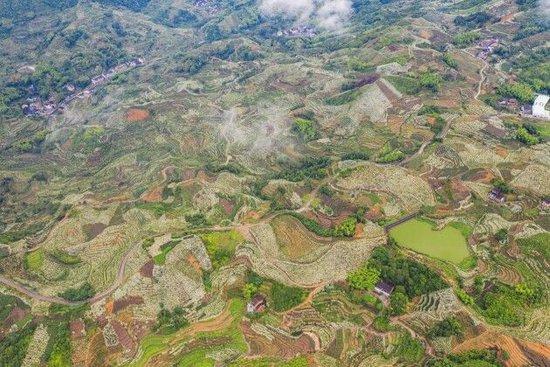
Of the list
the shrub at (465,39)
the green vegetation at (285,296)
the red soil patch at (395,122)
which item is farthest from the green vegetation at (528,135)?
the green vegetation at (285,296)

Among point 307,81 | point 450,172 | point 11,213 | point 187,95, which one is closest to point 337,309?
point 450,172

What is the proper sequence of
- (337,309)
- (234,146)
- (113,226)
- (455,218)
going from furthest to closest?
(234,146)
(113,226)
(455,218)
(337,309)

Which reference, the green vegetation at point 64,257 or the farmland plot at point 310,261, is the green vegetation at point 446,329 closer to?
the farmland plot at point 310,261

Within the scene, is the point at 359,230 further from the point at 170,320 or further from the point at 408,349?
the point at 170,320

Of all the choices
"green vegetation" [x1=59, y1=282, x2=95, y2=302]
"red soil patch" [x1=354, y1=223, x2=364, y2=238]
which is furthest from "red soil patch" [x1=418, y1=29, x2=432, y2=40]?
"green vegetation" [x1=59, y1=282, x2=95, y2=302]

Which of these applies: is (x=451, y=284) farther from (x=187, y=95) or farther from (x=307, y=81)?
(x=187, y=95)

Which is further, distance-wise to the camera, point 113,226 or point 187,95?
point 187,95

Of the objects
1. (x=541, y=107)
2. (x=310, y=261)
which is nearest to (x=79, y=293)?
(x=310, y=261)

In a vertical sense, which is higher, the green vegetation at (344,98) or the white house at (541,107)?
the green vegetation at (344,98)
